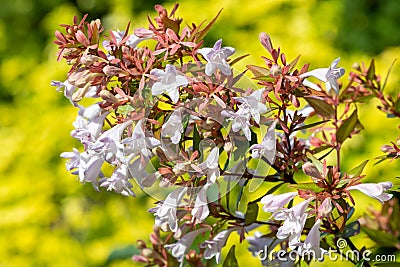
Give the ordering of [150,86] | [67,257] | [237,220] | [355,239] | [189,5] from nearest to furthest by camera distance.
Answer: [150,86] → [237,220] → [355,239] → [67,257] → [189,5]

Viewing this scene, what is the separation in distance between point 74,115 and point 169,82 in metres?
1.92

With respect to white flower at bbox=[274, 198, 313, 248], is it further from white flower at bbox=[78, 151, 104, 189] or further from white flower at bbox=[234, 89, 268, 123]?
white flower at bbox=[78, 151, 104, 189]

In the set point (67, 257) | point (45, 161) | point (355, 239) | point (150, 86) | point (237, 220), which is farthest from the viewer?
point (45, 161)

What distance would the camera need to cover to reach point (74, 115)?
2527mm

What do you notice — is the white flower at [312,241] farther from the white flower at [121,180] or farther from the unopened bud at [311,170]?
the white flower at [121,180]

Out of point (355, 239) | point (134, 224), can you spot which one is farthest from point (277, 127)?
point (134, 224)

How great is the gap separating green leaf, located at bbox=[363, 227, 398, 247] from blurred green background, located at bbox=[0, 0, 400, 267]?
914 millimetres

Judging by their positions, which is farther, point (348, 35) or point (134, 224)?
point (348, 35)

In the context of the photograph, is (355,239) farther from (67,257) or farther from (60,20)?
(60,20)

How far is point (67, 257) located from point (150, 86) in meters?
1.58

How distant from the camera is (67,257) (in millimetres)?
2152

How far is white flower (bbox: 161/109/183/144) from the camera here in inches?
27.0

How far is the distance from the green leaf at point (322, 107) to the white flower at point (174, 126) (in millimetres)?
203

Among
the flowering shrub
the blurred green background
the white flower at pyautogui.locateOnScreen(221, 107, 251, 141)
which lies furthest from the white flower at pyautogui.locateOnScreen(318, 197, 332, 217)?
the blurred green background
